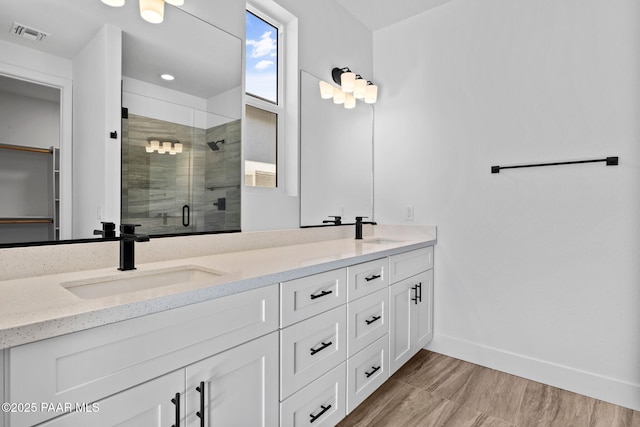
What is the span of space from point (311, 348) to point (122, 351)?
0.74 m

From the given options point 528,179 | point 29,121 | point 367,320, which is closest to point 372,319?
point 367,320

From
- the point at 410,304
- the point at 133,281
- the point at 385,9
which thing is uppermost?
the point at 385,9

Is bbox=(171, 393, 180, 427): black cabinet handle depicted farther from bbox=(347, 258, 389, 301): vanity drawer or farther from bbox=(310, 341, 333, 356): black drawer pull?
bbox=(347, 258, 389, 301): vanity drawer

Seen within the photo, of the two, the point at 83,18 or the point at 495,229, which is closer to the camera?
the point at 83,18

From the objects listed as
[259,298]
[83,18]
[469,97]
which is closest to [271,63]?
[83,18]

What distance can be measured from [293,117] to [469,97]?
4.04ft

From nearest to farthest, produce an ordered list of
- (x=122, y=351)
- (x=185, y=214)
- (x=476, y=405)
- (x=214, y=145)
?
(x=122, y=351) → (x=185, y=214) → (x=214, y=145) → (x=476, y=405)

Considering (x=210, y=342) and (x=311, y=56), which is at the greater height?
(x=311, y=56)

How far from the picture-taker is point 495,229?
2.23 metres

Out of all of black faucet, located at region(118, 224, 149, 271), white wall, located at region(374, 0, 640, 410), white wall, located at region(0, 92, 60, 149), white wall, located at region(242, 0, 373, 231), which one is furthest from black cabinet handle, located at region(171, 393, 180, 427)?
white wall, located at region(374, 0, 640, 410)

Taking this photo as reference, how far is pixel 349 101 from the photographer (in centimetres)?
260

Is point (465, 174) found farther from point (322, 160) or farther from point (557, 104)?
point (322, 160)

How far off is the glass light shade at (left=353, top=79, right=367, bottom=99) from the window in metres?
0.67

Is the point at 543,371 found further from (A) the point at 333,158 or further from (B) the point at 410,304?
(A) the point at 333,158
